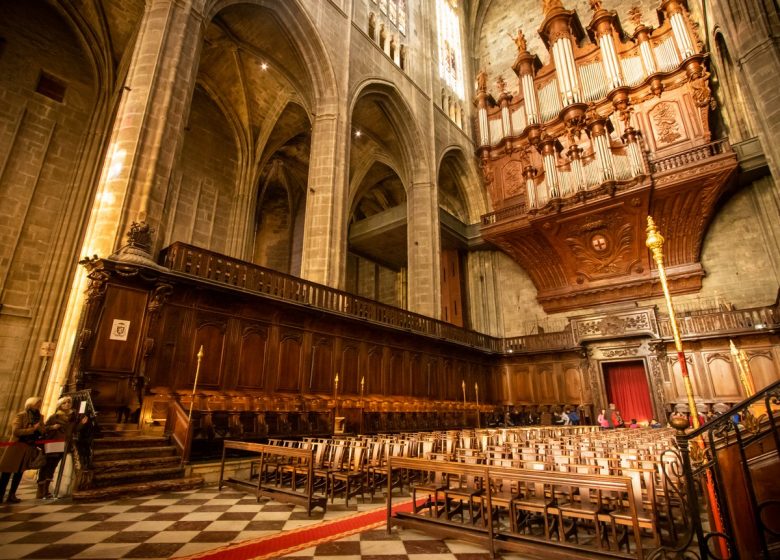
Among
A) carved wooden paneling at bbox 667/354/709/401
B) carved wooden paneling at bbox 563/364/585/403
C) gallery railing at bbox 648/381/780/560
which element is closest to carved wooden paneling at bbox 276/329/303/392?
gallery railing at bbox 648/381/780/560

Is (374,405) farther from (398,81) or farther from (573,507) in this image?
(398,81)

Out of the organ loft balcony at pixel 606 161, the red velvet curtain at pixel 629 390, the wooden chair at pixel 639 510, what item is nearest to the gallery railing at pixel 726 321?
the organ loft balcony at pixel 606 161

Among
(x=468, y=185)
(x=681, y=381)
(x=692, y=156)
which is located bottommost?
(x=681, y=381)

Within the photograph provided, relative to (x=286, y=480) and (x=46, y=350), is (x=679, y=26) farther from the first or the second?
(x=46, y=350)

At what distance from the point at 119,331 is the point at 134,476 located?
103 inches

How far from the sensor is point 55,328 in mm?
11352

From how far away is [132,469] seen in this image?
198 inches

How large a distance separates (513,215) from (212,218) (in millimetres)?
12232

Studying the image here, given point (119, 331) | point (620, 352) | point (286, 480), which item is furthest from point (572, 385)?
point (119, 331)

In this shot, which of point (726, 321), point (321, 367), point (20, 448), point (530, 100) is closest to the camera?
point (20, 448)

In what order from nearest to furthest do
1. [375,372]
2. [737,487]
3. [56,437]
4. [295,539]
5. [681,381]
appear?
[737,487]
[295,539]
[56,437]
[375,372]
[681,381]

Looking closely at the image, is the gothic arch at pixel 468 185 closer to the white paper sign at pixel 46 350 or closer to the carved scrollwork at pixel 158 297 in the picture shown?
the carved scrollwork at pixel 158 297

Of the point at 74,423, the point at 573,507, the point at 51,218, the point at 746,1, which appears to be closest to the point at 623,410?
the point at 746,1

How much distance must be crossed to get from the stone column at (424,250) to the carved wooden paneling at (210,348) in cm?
771
